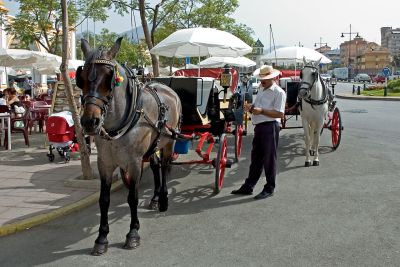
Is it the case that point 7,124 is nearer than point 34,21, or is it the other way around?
point 7,124

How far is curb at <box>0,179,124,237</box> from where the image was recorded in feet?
16.9

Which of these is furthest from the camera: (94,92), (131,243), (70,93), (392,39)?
(392,39)

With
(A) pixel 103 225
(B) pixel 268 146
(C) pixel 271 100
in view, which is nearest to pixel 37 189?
(A) pixel 103 225

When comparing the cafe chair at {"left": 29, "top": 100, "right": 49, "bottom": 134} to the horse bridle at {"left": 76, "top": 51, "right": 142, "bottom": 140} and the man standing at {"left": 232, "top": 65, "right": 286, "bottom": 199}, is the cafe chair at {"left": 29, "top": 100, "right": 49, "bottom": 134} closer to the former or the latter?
the man standing at {"left": 232, "top": 65, "right": 286, "bottom": 199}

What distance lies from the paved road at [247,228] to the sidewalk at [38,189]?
17cm

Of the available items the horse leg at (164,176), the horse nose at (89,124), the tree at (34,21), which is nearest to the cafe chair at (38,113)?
the horse leg at (164,176)

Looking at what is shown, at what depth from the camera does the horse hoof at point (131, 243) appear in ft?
15.2

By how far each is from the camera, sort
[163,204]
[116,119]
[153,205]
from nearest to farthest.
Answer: [116,119], [163,204], [153,205]

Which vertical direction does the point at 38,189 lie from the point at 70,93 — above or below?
below

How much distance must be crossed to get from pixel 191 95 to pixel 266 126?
1.26 metres

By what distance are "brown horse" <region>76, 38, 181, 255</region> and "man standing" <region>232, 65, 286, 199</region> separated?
172 centimetres

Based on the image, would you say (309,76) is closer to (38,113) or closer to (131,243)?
(131,243)

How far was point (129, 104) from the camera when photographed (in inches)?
178

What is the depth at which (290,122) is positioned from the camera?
667 inches
